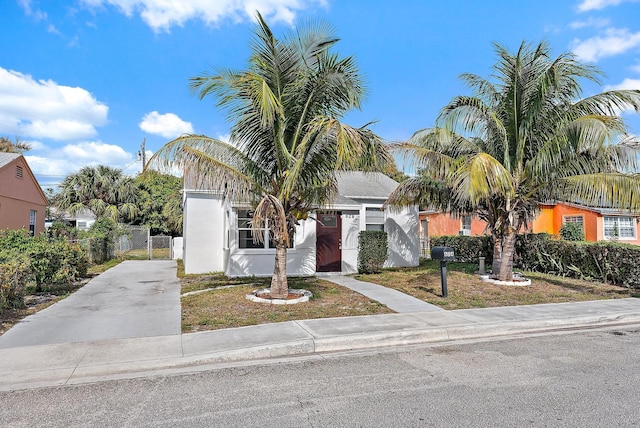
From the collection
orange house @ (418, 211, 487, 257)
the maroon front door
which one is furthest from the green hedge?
orange house @ (418, 211, 487, 257)

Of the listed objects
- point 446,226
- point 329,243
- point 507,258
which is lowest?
point 507,258

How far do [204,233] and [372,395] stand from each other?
11.1 m

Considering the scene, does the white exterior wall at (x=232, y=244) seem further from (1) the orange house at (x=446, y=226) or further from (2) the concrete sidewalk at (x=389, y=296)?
(1) the orange house at (x=446, y=226)

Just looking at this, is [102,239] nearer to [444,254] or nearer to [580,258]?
[444,254]

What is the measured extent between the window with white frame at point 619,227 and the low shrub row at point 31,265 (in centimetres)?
2625

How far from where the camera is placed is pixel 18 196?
72.6ft

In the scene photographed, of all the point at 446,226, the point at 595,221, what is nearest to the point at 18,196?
the point at 446,226

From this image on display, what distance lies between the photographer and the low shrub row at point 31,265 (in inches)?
320

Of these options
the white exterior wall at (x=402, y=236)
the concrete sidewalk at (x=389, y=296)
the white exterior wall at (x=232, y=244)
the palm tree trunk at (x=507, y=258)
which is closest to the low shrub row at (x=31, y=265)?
the white exterior wall at (x=232, y=244)

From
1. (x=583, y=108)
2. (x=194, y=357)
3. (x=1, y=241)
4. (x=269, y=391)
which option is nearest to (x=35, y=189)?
(x=1, y=241)

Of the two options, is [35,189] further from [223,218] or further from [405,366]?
[405,366]

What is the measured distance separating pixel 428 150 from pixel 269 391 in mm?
8677

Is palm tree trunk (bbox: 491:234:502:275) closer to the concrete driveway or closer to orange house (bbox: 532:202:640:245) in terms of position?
the concrete driveway

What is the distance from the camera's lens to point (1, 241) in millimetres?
10305
